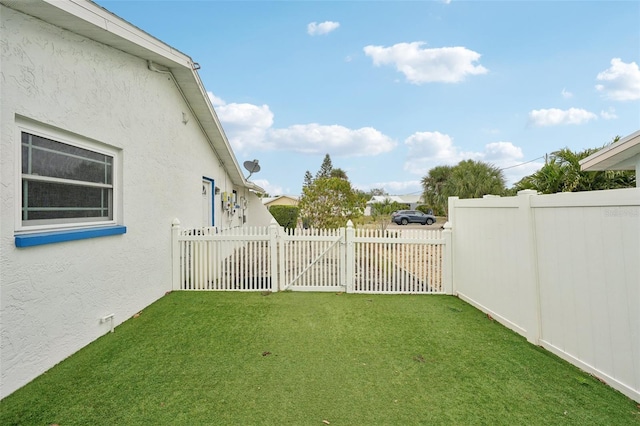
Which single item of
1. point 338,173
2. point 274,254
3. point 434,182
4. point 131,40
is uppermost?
point 338,173

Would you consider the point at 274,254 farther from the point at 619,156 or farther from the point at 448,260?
the point at 619,156

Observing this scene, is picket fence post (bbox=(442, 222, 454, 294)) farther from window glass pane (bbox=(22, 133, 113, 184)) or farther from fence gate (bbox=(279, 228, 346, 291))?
window glass pane (bbox=(22, 133, 113, 184))

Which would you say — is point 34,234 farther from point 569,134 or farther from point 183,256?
point 569,134

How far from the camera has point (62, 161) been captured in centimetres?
331

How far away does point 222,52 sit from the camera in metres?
9.11

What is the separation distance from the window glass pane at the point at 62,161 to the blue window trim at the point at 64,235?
25.6 inches

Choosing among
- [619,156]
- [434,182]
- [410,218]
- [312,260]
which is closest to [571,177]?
[619,156]

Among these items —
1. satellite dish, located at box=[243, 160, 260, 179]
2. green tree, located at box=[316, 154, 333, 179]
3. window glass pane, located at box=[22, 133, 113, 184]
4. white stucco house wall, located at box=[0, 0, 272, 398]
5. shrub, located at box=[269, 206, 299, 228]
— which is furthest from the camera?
green tree, located at box=[316, 154, 333, 179]

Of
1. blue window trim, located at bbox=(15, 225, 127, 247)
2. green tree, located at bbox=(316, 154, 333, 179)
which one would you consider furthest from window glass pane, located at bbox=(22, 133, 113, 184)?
green tree, located at bbox=(316, 154, 333, 179)

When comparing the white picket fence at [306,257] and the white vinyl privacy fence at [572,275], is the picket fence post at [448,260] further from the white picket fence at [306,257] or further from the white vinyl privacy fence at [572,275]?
the white vinyl privacy fence at [572,275]

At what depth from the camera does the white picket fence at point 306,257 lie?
19.0ft

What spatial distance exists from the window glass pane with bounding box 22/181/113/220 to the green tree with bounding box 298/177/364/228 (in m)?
8.87

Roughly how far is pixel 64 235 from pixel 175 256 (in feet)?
9.15

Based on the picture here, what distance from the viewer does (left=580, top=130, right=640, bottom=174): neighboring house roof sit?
18.1 ft
